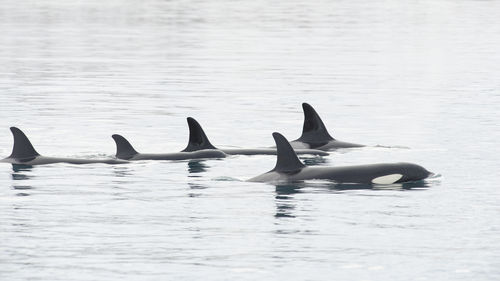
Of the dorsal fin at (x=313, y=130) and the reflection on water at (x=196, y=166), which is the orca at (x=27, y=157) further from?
the dorsal fin at (x=313, y=130)

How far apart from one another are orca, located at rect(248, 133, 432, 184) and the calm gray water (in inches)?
14.3

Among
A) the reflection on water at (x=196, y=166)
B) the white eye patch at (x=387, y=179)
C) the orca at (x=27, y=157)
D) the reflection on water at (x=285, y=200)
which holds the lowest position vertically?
the reflection on water at (x=285, y=200)

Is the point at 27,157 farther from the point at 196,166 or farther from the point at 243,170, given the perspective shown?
the point at 243,170

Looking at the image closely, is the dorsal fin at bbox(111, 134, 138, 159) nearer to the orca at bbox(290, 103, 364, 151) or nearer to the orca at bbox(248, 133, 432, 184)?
the orca at bbox(248, 133, 432, 184)

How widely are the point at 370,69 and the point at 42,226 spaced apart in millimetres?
42378

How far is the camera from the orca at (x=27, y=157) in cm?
2662

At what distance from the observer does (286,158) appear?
23609 mm

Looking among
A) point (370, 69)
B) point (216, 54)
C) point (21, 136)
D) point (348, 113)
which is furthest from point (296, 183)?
point (216, 54)

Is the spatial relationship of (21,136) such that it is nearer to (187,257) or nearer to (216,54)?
(187,257)

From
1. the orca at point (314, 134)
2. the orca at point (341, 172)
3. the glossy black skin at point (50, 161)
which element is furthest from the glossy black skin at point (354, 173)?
the orca at point (314, 134)

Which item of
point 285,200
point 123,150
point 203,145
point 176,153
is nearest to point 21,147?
point 123,150

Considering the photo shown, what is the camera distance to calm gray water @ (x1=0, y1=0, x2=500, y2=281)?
1728cm

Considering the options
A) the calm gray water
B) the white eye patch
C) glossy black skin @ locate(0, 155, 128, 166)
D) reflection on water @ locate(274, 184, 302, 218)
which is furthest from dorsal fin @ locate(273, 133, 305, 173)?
glossy black skin @ locate(0, 155, 128, 166)

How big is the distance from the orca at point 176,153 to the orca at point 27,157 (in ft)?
1.12
